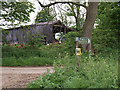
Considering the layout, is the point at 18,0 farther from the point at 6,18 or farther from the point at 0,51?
the point at 0,51

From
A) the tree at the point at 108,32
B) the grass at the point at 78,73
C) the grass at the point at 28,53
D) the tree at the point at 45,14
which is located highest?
the tree at the point at 45,14

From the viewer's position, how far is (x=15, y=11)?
10.1 m

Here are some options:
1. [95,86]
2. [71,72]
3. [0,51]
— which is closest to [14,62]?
[0,51]

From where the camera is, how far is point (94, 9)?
35.0ft

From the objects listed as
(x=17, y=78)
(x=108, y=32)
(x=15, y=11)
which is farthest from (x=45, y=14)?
(x=17, y=78)

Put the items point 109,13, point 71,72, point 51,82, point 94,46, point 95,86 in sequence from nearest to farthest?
point 95,86 < point 51,82 < point 71,72 < point 94,46 < point 109,13

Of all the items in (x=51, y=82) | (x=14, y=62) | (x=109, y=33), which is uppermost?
(x=109, y=33)

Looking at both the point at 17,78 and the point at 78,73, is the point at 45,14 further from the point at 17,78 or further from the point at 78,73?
the point at 78,73

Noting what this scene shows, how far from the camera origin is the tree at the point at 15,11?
10117mm

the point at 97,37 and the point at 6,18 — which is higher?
the point at 6,18

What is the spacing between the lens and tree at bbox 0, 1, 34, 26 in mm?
10117

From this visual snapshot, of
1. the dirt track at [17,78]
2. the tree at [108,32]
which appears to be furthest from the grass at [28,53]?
the dirt track at [17,78]

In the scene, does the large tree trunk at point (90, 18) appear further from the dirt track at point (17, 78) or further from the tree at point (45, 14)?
the dirt track at point (17, 78)

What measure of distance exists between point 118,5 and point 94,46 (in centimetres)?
687
